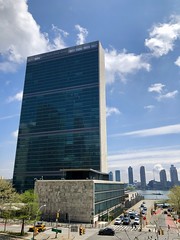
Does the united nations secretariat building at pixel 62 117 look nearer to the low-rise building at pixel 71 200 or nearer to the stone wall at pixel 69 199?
the low-rise building at pixel 71 200

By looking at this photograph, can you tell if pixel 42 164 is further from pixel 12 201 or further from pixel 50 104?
pixel 12 201

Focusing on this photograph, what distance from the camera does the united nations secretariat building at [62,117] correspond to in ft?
440

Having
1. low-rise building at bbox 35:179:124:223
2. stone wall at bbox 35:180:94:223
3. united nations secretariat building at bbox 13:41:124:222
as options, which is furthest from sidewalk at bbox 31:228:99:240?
united nations secretariat building at bbox 13:41:124:222

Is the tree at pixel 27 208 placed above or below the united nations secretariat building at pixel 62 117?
below

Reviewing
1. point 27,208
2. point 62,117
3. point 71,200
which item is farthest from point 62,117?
point 27,208

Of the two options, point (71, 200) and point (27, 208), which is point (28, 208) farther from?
point (71, 200)

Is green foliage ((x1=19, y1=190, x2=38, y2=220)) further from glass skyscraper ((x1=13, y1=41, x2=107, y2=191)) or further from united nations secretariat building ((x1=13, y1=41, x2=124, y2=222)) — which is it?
glass skyscraper ((x1=13, y1=41, x2=107, y2=191))

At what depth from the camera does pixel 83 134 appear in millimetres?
136000

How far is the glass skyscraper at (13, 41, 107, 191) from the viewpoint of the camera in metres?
135

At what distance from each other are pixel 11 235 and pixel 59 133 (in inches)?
3890

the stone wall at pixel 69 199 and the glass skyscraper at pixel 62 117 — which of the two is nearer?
the stone wall at pixel 69 199

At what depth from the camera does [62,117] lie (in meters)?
146

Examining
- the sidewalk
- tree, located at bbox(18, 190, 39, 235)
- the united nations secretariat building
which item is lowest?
the sidewalk

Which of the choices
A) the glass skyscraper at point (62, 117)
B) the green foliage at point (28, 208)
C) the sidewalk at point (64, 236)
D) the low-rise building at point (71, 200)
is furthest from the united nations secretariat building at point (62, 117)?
the green foliage at point (28, 208)
